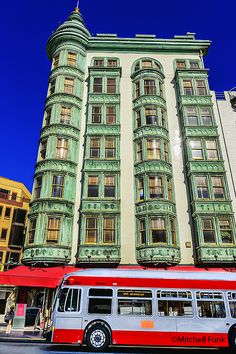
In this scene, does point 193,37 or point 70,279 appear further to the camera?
point 193,37

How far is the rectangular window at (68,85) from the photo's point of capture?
2561 cm

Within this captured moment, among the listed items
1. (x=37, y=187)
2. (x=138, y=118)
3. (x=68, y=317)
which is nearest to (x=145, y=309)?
(x=68, y=317)

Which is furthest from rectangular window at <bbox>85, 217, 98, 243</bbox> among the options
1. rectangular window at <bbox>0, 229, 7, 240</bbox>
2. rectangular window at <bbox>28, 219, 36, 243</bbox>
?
rectangular window at <bbox>0, 229, 7, 240</bbox>

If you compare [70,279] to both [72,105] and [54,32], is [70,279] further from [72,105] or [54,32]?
[54,32]

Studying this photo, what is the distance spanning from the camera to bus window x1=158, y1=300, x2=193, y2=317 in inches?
450

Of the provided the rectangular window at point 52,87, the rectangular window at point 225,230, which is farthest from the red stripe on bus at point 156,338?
the rectangular window at point 52,87

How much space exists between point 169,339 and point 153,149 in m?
15.0

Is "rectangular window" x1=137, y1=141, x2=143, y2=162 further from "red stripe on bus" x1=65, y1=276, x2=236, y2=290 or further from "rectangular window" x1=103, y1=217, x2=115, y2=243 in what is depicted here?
"red stripe on bus" x1=65, y1=276, x2=236, y2=290

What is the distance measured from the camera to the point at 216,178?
72.5 feet

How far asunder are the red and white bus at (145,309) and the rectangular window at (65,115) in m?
15.4

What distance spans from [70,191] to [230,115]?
→ 54.8 feet

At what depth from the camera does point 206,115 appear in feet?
81.9

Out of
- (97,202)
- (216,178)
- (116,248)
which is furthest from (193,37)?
(116,248)

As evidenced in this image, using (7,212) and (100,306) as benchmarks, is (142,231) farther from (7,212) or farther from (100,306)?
(7,212)
